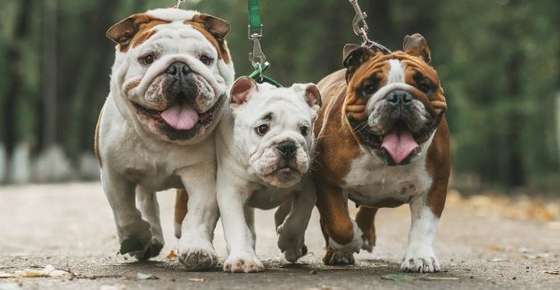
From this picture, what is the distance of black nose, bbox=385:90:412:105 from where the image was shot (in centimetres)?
573

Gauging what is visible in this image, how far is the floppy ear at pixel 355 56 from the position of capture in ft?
20.4

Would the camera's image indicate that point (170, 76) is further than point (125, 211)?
No

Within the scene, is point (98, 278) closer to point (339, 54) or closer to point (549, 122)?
point (339, 54)

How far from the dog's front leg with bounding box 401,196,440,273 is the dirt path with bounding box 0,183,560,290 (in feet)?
0.39

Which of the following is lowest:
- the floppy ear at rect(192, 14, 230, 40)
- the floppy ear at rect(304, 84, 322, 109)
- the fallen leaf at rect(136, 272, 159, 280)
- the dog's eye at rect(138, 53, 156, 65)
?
the fallen leaf at rect(136, 272, 159, 280)

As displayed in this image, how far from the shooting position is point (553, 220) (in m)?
13.9

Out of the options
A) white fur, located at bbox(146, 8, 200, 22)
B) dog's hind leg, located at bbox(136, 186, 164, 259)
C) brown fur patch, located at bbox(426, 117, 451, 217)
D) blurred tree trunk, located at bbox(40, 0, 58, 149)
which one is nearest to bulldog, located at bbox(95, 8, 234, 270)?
white fur, located at bbox(146, 8, 200, 22)

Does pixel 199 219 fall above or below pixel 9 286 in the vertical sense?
above

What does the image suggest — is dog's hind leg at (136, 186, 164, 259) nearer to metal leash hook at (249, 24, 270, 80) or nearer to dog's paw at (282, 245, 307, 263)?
dog's paw at (282, 245, 307, 263)

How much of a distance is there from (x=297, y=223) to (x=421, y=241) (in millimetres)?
876

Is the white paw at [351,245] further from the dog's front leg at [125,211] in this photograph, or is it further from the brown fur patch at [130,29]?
the brown fur patch at [130,29]

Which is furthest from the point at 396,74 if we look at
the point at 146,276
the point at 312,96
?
the point at 146,276

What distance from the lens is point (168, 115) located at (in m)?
6.04

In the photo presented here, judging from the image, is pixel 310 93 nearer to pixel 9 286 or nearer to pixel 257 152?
pixel 257 152
